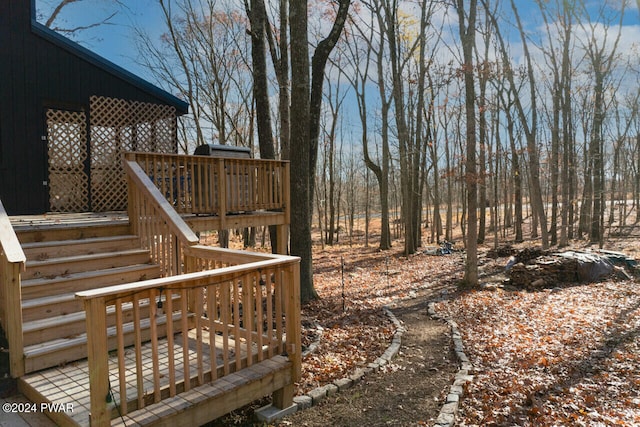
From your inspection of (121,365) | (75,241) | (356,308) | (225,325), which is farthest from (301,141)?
(121,365)

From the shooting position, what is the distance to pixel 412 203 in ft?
56.0

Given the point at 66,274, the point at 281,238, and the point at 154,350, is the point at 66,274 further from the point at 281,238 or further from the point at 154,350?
the point at 281,238

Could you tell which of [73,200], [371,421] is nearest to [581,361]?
[371,421]

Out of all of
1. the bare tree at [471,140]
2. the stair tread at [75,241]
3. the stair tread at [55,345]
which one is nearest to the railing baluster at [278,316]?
the stair tread at [55,345]

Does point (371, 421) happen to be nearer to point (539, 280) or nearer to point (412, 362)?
point (412, 362)

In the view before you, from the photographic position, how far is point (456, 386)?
4281 millimetres

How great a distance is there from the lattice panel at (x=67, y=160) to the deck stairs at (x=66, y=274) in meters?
4.09

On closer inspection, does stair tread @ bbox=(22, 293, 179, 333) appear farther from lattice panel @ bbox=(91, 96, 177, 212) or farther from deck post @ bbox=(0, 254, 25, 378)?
lattice panel @ bbox=(91, 96, 177, 212)

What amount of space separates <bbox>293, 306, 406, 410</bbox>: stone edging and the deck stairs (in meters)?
2.27

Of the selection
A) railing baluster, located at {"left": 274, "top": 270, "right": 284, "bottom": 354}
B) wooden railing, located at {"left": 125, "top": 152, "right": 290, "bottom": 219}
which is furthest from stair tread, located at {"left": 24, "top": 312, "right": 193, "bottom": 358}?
wooden railing, located at {"left": 125, "top": 152, "right": 290, "bottom": 219}

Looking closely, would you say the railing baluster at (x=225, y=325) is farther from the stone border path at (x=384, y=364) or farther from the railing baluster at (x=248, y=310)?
the stone border path at (x=384, y=364)

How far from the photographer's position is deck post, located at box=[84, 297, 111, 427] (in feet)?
8.54

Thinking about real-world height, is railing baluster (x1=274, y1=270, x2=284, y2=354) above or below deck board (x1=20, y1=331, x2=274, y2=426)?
above

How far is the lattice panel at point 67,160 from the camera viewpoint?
8711 mm
